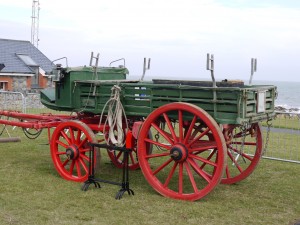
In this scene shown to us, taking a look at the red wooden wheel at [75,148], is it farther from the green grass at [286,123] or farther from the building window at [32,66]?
the building window at [32,66]

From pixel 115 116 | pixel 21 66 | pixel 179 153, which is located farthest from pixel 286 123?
pixel 21 66

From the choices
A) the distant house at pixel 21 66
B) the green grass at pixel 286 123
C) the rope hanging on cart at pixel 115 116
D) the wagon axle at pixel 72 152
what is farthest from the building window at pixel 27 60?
the rope hanging on cart at pixel 115 116

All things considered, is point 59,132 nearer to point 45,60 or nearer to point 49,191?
point 49,191

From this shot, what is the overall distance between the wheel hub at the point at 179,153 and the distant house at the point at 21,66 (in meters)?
27.2

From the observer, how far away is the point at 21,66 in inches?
1368

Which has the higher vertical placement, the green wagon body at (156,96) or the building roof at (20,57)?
the building roof at (20,57)

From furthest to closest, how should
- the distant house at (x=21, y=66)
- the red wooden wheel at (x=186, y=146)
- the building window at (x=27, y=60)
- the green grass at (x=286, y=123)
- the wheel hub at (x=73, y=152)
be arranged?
the building window at (x=27, y=60) → the distant house at (x=21, y=66) → the green grass at (x=286, y=123) → the wheel hub at (x=73, y=152) → the red wooden wheel at (x=186, y=146)

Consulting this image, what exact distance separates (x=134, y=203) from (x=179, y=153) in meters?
0.88

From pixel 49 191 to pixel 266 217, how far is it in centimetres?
294

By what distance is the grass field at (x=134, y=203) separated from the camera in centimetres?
555

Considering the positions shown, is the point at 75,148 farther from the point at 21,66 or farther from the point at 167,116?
the point at 21,66

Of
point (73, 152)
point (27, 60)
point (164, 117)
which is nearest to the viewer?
point (164, 117)

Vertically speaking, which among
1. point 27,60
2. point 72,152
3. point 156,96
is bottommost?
point 72,152

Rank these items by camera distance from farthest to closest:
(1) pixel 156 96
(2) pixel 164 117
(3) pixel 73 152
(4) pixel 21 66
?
1. (4) pixel 21 66
2. (3) pixel 73 152
3. (1) pixel 156 96
4. (2) pixel 164 117
